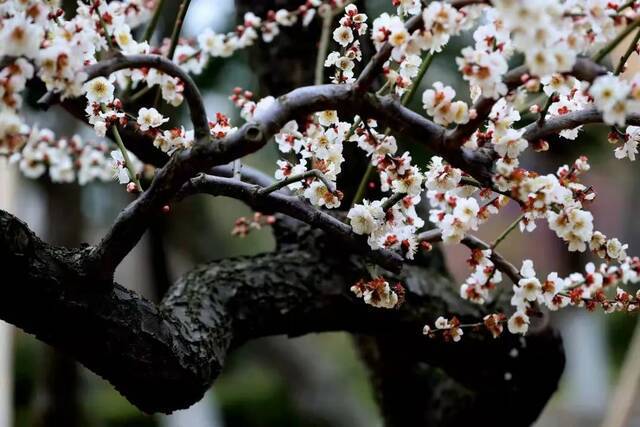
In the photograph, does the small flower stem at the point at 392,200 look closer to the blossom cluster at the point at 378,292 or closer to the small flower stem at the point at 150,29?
the blossom cluster at the point at 378,292

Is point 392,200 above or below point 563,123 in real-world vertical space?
below

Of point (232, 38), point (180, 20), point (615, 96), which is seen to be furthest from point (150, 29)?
point (615, 96)

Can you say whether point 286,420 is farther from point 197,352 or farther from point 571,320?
point 197,352

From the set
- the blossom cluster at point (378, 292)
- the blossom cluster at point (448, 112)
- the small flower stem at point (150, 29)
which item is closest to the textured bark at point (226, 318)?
the blossom cluster at point (448, 112)

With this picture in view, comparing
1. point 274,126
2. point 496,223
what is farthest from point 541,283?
point 496,223

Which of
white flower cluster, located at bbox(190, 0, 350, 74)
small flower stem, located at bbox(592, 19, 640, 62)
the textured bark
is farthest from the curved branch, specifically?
the textured bark

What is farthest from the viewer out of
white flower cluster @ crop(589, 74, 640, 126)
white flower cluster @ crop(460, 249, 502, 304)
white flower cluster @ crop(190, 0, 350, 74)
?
white flower cluster @ crop(190, 0, 350, 74)

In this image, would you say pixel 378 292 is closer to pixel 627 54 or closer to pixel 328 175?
pixel 328 175

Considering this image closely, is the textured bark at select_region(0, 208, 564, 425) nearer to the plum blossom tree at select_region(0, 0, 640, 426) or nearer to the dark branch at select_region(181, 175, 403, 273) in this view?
the plum blossom tree at select_region(0, 0, 640, 426)
